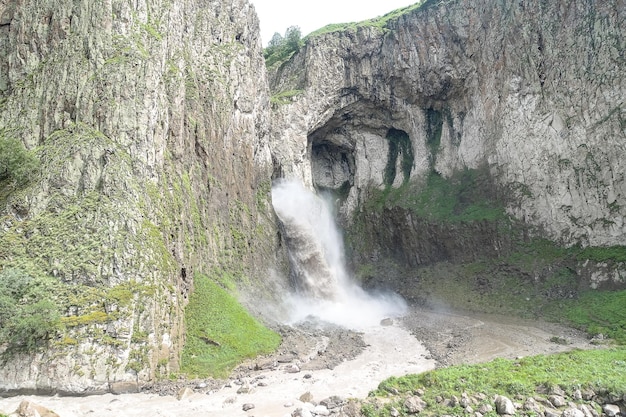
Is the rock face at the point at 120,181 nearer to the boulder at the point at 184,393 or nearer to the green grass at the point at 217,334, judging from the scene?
the green grass at the point at 217,334

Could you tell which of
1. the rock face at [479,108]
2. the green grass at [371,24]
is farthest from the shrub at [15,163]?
the green grass at [371,24]

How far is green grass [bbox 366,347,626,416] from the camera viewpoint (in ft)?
50.3

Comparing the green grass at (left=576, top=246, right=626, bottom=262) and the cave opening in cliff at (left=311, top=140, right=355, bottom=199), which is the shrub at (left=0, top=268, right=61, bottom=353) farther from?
the cave opening in cliff at (left=311, top=140, right=355, bottom=199)

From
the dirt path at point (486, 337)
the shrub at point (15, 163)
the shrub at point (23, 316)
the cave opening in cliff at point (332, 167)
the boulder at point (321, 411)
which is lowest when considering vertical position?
the dirt path at point (486, 337)

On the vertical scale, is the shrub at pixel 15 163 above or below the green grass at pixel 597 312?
above

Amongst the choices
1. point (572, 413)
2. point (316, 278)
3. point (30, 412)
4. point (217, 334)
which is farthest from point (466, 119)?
point (30, 412)

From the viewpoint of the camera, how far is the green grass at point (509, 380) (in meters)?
15.3

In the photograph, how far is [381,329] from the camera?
3319 cm

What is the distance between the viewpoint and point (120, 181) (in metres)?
23.6

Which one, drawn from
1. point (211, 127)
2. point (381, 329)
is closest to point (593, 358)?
point (381, 329)

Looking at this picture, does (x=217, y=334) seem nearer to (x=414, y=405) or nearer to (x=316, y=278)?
(x=414, y=405)

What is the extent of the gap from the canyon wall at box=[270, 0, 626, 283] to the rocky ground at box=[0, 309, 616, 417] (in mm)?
10572

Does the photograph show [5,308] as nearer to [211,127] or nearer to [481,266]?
[211,127]

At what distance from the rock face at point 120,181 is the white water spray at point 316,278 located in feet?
14.3
